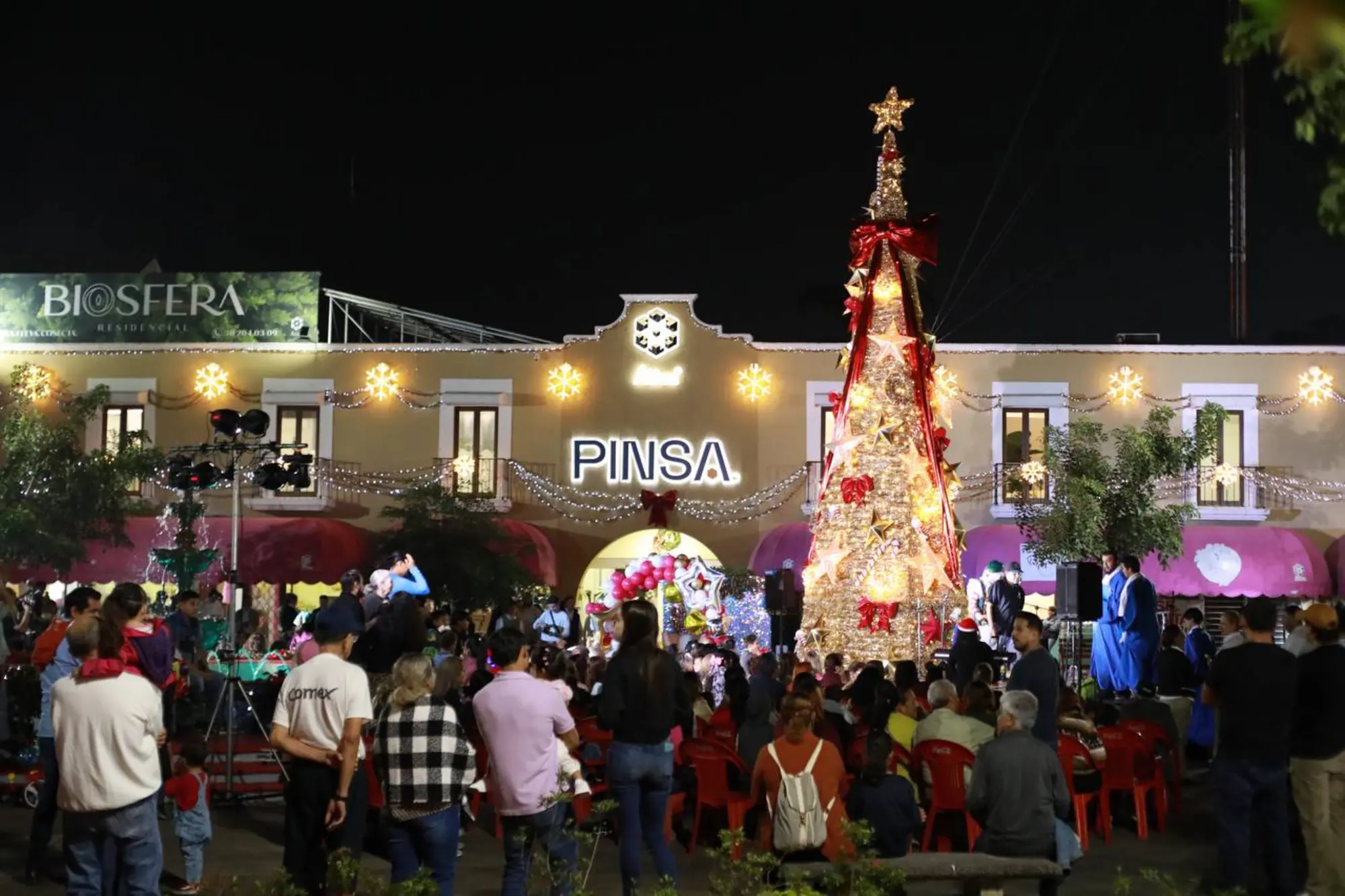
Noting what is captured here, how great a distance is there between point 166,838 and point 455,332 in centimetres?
2287

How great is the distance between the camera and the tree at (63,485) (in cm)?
2784

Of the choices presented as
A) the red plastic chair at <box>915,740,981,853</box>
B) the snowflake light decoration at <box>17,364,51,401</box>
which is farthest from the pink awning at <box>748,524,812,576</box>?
the red plastic chair at <box>915,740,981,853</box>

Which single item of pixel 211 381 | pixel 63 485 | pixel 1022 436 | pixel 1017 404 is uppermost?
pixel 211 381

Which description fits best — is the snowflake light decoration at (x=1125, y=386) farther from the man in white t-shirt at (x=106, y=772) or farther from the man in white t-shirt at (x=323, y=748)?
the man in white t-shirt at (x=106, y=772)

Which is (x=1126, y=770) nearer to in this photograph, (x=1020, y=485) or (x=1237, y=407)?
(x=1020, y=485)

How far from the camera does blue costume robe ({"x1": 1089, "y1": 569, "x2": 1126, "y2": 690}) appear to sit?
17.0 metres

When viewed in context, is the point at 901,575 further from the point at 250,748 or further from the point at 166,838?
the point at 166,838

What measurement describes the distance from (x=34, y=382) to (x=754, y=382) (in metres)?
13.9

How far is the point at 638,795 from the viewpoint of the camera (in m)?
8.30

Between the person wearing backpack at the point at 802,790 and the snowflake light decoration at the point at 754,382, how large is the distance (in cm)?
2157

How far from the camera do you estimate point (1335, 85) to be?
191 inches

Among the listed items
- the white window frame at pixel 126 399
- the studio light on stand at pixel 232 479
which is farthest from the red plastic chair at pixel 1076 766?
the white window frame at pixel 126 399

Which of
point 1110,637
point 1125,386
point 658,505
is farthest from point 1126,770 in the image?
point 1125,386

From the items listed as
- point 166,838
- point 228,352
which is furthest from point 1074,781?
point 228,352
